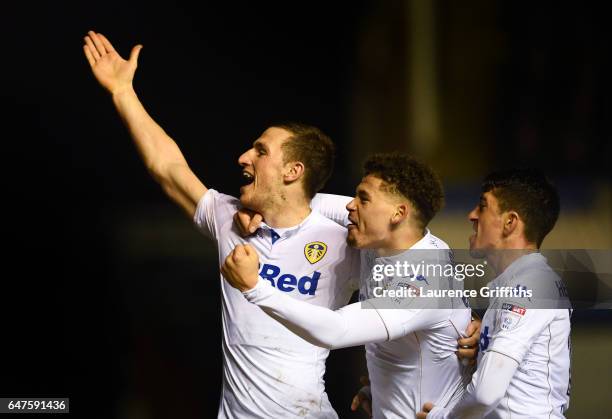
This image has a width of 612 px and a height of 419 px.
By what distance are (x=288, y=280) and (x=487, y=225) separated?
692 millimetres

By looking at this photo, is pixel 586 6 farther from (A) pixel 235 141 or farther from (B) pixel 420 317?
(B) pixel 420 317

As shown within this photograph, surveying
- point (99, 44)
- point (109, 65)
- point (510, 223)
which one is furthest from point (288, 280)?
point (99, 44)

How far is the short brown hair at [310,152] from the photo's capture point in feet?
10.6

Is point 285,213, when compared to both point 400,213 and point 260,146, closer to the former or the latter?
point 260,146

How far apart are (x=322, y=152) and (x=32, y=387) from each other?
184 cm

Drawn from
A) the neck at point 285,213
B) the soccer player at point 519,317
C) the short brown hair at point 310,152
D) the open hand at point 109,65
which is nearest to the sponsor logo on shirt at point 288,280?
the neck at point 285,213

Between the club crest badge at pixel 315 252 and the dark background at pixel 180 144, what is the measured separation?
104 cm

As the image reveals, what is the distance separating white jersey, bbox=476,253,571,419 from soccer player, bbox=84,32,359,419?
578 millimetres

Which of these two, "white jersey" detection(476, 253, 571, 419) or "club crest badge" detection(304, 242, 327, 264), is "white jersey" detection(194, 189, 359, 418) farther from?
"white jersey" detection(476, 253, 571, 419)

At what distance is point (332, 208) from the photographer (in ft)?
11.0

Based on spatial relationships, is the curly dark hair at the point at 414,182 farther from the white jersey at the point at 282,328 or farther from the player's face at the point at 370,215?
the white jersey at the point at 282,328

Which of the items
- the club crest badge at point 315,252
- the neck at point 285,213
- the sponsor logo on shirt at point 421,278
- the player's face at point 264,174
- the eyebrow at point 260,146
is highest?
the eyebrow at point 260,146

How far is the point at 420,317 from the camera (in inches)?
113

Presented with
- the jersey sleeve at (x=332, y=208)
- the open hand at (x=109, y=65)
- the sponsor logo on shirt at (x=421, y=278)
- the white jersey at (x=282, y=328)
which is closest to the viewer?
the sponsor logo on shirt at (x=421, y=278)
